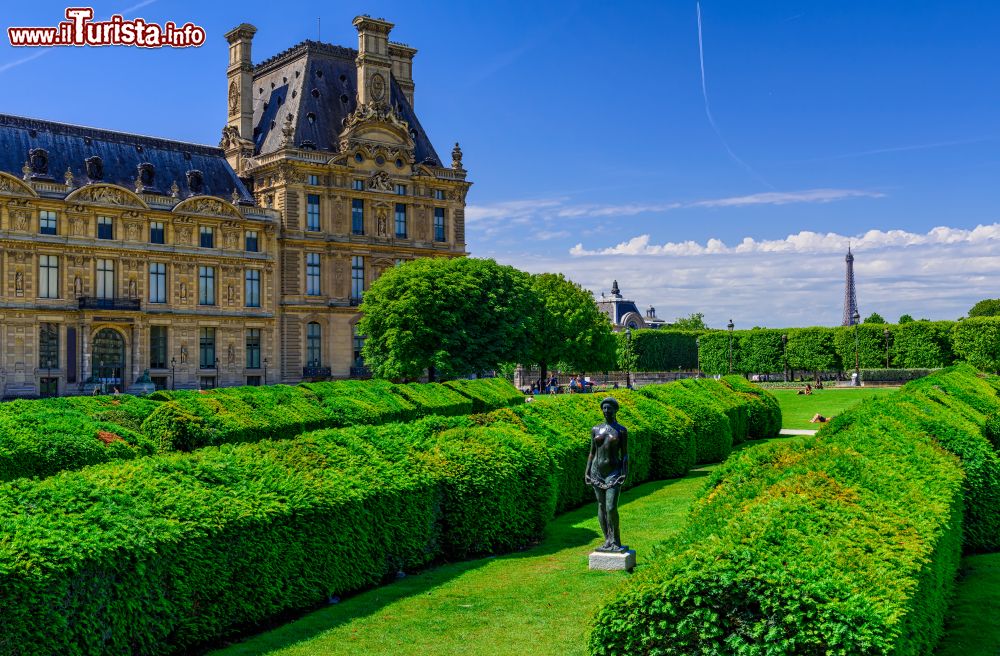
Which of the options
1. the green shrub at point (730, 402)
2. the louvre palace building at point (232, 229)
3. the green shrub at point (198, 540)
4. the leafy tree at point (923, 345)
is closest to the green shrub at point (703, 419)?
the green shrub at point (730, 402)

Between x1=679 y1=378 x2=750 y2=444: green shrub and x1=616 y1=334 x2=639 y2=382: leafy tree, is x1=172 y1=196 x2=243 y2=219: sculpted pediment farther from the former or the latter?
x1=616 y1=334 x2=639 y2=382: leafy tree

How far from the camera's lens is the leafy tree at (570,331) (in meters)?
86.4

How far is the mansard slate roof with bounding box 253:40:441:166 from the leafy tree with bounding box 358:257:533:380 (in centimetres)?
1769

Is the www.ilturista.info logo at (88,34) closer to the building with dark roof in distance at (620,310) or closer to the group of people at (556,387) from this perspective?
the group of people at (556,387)

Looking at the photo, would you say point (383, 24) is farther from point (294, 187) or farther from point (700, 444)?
point (700, 444)

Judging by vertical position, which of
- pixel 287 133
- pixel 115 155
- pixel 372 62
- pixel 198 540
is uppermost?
pixel 372 62

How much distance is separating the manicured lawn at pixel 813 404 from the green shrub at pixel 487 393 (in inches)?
493

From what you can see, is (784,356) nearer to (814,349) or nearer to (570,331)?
(814,349)

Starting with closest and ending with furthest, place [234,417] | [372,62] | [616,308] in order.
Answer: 1. [234,417]
2. [372,62]
3. [616,308]

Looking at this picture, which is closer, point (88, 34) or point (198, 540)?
point (198, 540)

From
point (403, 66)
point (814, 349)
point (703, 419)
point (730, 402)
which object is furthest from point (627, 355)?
point (703, 419)

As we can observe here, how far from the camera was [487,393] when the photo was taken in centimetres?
4412

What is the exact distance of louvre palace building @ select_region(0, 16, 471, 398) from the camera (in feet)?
205

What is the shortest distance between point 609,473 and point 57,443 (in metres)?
12.1
